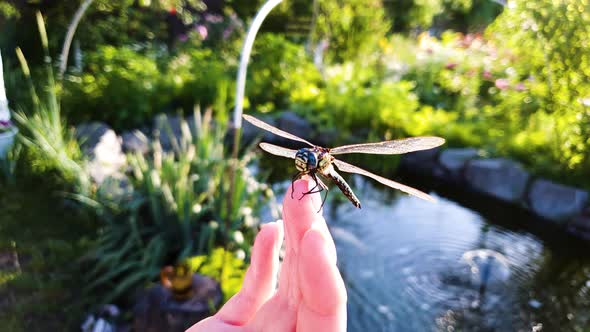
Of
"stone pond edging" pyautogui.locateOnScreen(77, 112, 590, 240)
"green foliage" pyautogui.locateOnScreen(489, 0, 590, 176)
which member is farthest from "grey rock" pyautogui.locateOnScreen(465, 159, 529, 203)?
"green foliage" pyautogui.locateOnScreen(489, 0, 590, 176)

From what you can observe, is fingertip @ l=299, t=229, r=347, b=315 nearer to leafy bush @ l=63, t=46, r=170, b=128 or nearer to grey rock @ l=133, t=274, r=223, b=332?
grey rock @ l=133, t=274, r=223, b=332

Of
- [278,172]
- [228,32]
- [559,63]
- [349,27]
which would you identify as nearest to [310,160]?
[278,172]

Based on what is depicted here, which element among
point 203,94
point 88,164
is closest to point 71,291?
point 88,164

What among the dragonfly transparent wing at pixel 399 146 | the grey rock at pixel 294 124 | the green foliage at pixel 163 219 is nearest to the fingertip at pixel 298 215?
the dragonfly transparent wing at pixel 399 146

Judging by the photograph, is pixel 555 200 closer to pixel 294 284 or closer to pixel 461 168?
pixel 461 168

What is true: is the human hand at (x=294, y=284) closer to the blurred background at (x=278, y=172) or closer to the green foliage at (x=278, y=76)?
the blurred background at (x=278, y=172)
